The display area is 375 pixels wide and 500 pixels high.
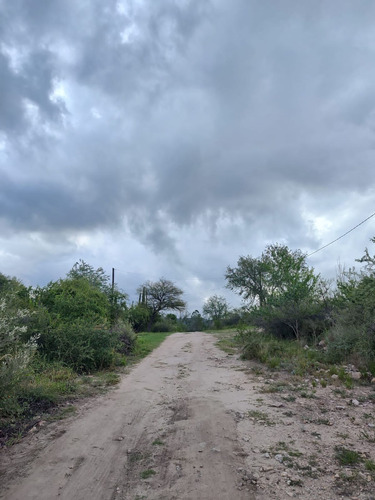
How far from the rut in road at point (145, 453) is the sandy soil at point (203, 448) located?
0.01 meters

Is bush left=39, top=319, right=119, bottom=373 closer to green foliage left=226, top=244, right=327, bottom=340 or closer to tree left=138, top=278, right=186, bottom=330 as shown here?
green foliage left=226, top=244, right=327, bottom=340

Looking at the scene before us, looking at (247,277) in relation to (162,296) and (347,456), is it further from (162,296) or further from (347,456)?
(347,456)

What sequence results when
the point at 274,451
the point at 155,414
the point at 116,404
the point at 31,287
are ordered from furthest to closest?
the point at 31,287, the point at 116,404, the point at 155,414, the point at 274,451

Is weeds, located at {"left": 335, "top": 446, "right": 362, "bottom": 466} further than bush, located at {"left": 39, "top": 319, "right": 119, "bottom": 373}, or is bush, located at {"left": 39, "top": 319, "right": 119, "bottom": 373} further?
bush, located at {"left": 39, "top": 319, "right": 119, "bottom": 373}

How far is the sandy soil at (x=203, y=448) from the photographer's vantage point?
11.6 ft

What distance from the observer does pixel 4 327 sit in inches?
211

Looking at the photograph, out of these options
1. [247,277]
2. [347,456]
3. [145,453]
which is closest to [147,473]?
[145,453]

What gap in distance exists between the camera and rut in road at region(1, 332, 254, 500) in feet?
11.6

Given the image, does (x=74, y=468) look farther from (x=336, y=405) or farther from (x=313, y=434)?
(x=336, y=405)

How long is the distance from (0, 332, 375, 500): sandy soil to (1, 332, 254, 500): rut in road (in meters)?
0.01

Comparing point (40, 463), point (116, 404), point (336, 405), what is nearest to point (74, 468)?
point (40, 463)

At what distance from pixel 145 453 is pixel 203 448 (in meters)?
0.78

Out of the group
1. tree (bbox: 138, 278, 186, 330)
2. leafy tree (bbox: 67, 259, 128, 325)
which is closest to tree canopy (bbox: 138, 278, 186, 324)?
tree (bbox: 138, 278, 186, 330)

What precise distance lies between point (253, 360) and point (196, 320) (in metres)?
A: 54.6
